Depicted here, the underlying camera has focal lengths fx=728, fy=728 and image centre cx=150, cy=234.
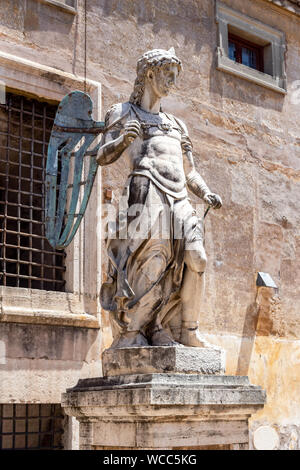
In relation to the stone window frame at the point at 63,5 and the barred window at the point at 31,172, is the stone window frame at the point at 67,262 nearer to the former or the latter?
the barred window at the point at 31,172

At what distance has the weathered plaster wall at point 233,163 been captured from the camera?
862cm

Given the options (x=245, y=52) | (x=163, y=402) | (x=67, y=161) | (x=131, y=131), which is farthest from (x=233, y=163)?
(x=163, y=402)

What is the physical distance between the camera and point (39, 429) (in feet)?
25.7

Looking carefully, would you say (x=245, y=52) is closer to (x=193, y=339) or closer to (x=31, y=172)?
(x=31, y=172)

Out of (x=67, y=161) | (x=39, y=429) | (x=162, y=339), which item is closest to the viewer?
(x=162, y=339)

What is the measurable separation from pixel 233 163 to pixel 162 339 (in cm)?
518

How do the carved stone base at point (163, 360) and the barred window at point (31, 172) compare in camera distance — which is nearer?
the carved stone base at point (163, 360)

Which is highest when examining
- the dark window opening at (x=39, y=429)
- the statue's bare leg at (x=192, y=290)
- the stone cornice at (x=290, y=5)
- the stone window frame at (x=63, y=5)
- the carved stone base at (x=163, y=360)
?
the stone cornice at (x=290, y=5)

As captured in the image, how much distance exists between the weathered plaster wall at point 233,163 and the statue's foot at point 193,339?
3.41 m

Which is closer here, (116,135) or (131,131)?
(131,131)

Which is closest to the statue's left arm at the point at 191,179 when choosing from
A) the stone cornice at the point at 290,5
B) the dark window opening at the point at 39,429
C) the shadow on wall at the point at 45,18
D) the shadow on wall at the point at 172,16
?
the shadow on wall at the point at 45,18

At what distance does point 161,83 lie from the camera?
5469mm

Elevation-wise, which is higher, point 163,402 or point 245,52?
point 245,52
